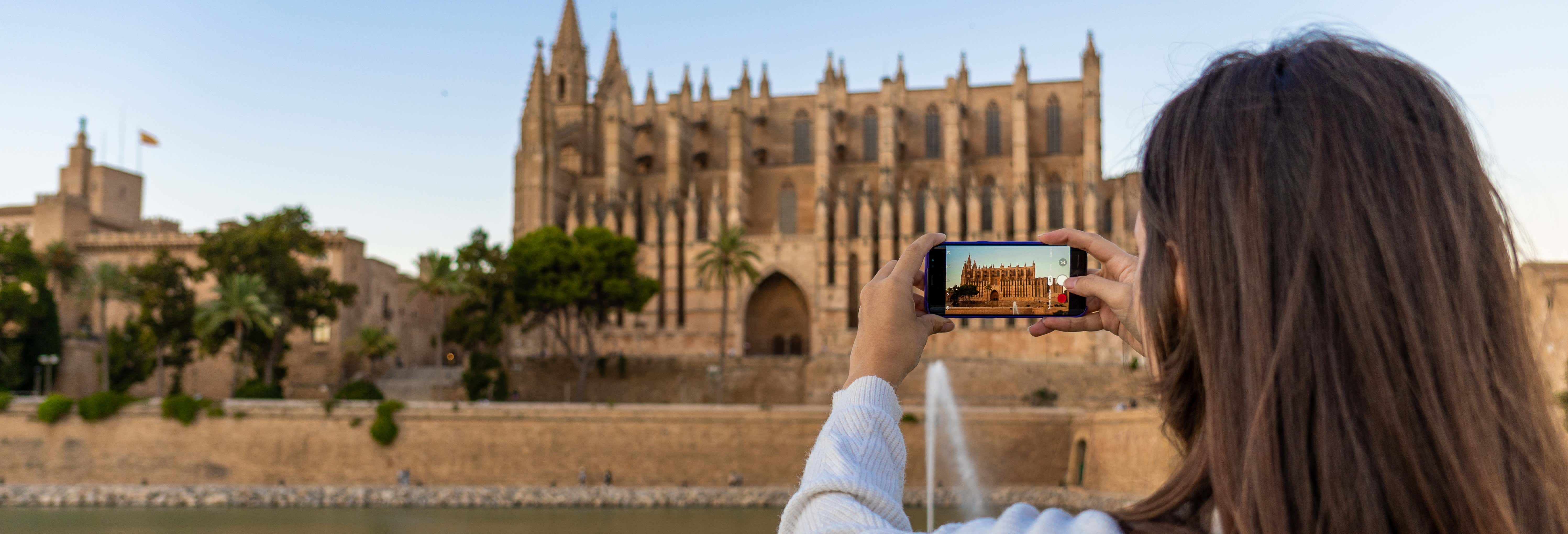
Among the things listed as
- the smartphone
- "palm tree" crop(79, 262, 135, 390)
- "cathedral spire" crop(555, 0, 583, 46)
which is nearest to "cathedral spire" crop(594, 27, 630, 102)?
"cathedral spire" crop(555, 0, 583, 46)

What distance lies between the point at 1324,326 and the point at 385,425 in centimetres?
2999

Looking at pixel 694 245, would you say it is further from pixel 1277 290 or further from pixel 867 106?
pixel 1277 290

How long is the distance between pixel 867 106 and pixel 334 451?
26.4 meters

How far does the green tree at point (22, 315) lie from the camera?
117 feet

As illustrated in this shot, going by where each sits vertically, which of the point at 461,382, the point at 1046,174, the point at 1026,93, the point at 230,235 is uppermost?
the point at 1026,93

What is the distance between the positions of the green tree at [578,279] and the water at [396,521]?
1027 cm

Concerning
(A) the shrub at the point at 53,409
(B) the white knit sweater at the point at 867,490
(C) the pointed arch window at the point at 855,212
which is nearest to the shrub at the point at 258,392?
(A) the shrub at the point at 53,409

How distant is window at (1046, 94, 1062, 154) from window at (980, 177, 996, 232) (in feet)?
9.07

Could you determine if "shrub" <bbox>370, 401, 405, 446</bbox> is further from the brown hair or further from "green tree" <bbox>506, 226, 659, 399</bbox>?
the brown hair

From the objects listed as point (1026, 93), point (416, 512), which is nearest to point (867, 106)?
point (1026, 93)

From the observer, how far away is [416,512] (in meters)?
26.1

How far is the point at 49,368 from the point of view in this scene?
36.7m

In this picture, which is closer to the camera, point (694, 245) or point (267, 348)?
point (267, 348)

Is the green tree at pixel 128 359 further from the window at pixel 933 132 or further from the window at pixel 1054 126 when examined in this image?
the window at pixel 1054 126
